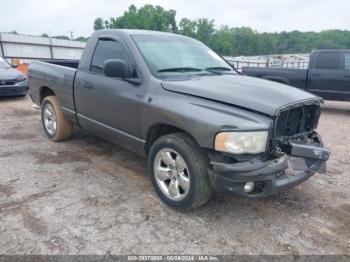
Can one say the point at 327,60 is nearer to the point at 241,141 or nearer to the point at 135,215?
the point at 241,141

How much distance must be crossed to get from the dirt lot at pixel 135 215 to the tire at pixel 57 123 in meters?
0.66

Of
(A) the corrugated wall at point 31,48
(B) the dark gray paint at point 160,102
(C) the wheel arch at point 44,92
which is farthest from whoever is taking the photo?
(A) the corrugated wall at point 31,48

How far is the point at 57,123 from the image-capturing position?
16.9 feet

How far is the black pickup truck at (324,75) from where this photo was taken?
28.2ft

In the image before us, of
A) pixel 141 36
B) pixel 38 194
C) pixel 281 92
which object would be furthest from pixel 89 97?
pixel 281 92

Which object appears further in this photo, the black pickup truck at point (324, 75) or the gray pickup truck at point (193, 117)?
the black pickup truck at point (324, 75)

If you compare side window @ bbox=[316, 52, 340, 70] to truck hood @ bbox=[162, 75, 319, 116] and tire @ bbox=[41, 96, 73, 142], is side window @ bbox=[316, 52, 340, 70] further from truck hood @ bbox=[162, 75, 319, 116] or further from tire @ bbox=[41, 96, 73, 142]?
tire @ bbox=[41, 96, 73, 142]

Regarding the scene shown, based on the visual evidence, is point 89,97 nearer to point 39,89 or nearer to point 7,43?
point 39,89

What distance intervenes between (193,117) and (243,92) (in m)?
0.58

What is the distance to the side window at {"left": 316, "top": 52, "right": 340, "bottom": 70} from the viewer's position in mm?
8734

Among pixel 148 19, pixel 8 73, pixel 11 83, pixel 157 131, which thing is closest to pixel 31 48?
pixel 8 73

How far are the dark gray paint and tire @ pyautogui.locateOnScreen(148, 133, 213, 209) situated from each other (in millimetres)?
157

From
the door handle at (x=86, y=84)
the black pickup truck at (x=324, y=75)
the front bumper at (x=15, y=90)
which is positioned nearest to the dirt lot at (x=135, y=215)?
the door handle at (x=86, y=84)

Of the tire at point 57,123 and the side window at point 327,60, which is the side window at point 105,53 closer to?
the tire at point 57,123
